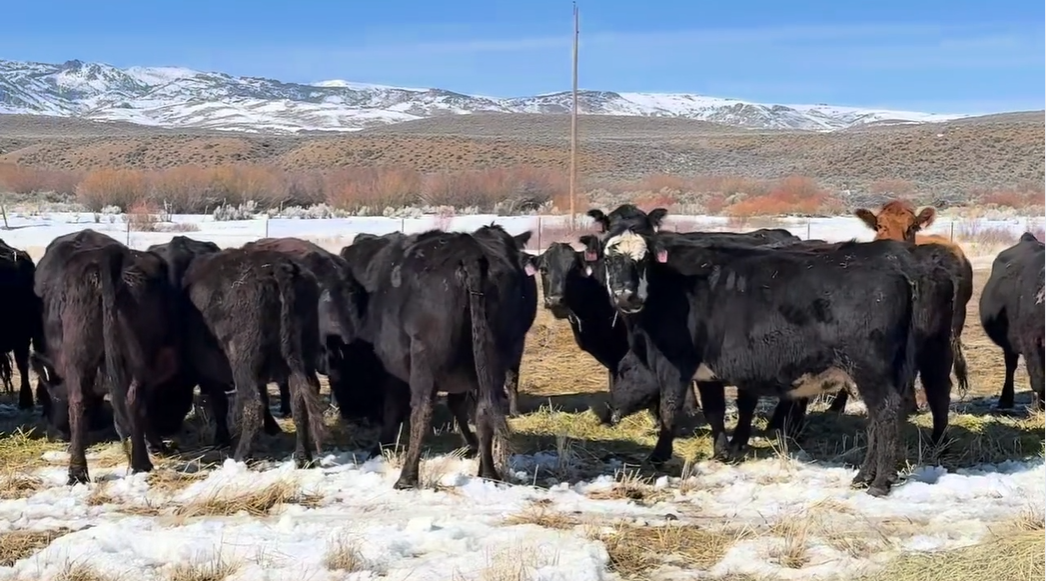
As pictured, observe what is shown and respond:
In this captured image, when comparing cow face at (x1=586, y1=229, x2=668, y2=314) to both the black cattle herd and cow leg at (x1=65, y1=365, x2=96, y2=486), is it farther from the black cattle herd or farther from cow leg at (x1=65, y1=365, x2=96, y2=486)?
cow leg at (x1=65, y1=365, x2=96, y2=486)

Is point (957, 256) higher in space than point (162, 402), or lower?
higher

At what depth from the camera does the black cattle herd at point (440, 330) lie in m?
7.73

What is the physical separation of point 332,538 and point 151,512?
1553mm

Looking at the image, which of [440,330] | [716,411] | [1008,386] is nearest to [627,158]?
[1008,386]

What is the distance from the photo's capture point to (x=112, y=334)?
787 centimetres

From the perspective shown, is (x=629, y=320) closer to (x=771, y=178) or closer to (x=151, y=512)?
(x=151, y=512)

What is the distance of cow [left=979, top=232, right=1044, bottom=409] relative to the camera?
9.95 meters

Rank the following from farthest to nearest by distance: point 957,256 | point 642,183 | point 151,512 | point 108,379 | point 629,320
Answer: point 642,183
point 957,256
point 629,320
point 108,379
point 151,512

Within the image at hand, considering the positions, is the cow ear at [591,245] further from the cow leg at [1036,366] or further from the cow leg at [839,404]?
the cow leg at [1036,366]

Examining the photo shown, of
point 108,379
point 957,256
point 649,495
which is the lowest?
point 649,495

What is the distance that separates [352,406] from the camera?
9.22 metres

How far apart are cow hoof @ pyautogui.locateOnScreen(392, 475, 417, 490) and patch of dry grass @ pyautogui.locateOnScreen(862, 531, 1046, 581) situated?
10.1 ft

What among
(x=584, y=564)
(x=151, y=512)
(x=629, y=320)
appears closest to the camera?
(x=584, y=564)

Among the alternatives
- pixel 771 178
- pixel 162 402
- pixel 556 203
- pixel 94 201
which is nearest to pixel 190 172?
pixel 94 201
